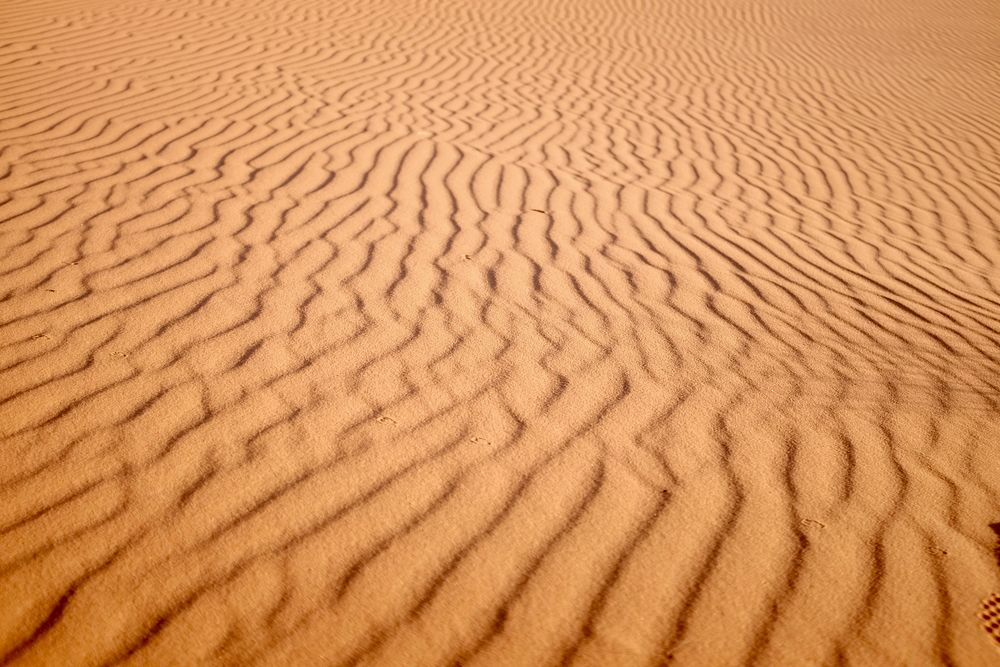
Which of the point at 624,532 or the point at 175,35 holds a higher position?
the point at 624,532

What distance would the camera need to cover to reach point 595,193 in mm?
4441

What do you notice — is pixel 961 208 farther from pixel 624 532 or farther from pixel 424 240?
pixel 624 532

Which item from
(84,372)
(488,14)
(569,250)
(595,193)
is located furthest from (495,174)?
(488,14)

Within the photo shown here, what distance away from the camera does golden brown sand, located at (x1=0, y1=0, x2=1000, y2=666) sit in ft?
5.69

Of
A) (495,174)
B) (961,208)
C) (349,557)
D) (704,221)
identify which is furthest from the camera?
(961,208)

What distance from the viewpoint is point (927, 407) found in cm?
263

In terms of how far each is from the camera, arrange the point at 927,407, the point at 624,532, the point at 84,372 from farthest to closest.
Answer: the point at 927,407 → the point at 84,372 → the point at 624,532

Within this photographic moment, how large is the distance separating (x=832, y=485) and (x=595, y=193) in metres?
2.69

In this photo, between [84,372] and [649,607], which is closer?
[649,607]

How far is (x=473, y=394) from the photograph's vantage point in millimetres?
2475

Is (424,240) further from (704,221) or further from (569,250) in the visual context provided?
(704,221)

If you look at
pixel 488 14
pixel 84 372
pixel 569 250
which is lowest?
pixel 488 14

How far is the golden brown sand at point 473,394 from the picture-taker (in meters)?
1.73

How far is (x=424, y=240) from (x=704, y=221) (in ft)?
5.88
